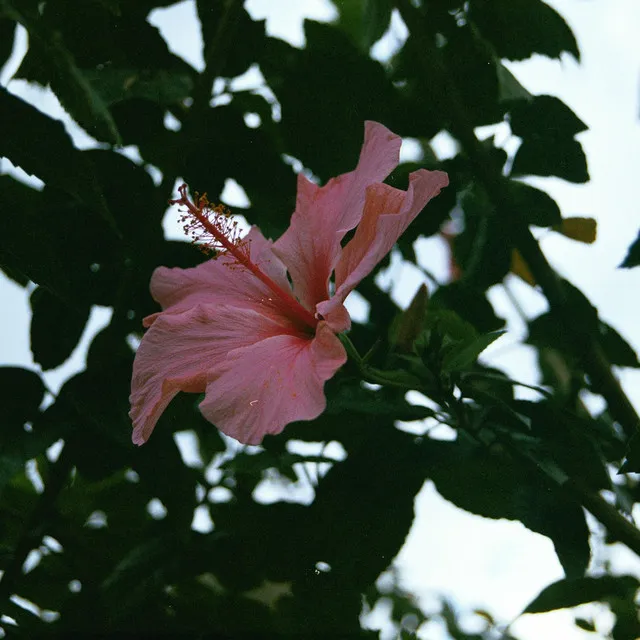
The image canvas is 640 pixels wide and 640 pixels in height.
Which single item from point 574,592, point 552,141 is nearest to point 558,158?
point 552,141

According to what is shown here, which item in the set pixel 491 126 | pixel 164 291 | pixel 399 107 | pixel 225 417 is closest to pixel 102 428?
pixel 164 291

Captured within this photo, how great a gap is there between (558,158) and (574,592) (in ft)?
2.11

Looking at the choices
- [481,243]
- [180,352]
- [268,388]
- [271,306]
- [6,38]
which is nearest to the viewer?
[268,388]

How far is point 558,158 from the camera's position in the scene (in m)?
1.15

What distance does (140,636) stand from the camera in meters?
1.16

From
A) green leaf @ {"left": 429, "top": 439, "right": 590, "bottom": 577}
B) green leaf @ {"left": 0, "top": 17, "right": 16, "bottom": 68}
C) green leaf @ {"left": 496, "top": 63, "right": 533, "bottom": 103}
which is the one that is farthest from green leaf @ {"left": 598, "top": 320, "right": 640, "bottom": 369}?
green leaf @ {"left": 0, "top": 17, "right": 16, "bottom": 68}

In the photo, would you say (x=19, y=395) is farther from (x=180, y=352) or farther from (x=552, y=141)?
(x=552, y=141)

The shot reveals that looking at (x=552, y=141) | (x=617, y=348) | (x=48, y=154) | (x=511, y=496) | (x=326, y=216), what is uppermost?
(x=552, y=141)

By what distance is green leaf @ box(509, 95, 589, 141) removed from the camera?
44.9 inches

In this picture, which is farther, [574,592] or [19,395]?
[19,395]

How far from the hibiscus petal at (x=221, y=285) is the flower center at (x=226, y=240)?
2 centimetres

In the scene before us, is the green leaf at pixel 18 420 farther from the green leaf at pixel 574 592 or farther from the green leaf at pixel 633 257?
the green leaf at pixel 633 257

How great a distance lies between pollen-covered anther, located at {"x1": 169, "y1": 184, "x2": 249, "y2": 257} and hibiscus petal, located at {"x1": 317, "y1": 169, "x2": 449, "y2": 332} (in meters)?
0.21

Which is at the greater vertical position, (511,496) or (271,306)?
(271,306)
